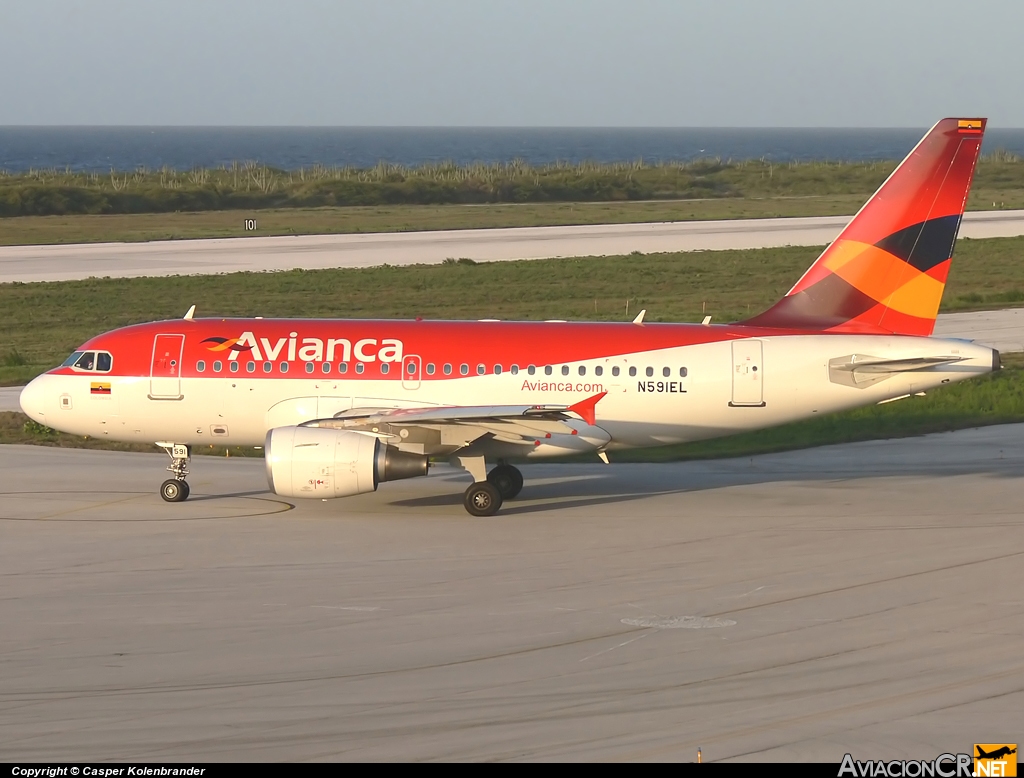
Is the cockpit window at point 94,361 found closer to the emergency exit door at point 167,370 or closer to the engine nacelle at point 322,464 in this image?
the emergency exit door at point 167,370

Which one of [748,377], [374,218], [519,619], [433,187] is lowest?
[519,619]

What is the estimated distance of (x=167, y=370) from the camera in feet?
95.3

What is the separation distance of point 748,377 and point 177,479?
510 inches

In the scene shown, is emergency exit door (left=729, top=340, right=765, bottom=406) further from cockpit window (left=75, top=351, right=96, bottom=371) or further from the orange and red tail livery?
cockpit window (left=75, top=351, right=96, bottom=371)

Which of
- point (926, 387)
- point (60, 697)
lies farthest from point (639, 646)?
point (926, 387)

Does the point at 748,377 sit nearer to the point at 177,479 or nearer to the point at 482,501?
the point at 482,501

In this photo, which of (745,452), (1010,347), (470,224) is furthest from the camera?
(470,224)

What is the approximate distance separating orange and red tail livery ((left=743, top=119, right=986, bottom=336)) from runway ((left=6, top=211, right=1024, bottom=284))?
4929cm

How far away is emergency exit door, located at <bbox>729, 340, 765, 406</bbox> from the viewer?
1123 inches

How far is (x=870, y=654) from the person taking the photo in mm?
18547

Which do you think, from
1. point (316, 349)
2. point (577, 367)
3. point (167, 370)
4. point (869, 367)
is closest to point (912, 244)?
point (869, 367)

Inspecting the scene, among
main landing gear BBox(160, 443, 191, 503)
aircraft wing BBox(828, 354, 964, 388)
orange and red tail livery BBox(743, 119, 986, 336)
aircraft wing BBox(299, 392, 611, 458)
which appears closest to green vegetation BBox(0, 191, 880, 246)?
main landing gear BBox(160, 443, 191, 503)

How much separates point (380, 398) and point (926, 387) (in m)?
11.9

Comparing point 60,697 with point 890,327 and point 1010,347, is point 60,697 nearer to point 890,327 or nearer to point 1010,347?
point 890,327
